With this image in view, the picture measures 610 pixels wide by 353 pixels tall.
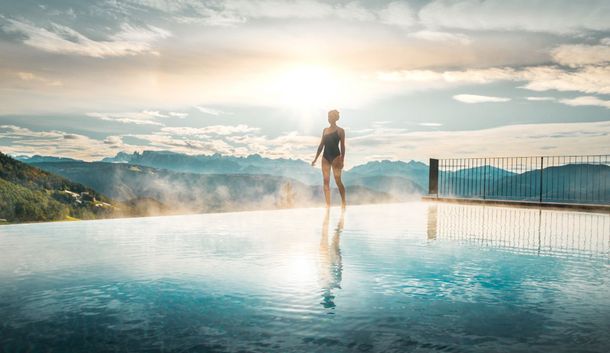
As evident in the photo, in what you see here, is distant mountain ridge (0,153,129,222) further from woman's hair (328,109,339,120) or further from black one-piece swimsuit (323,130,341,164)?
woman's hair (328,109,339,120)

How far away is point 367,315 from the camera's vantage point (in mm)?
3346

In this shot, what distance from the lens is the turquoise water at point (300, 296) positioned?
285 centimetres

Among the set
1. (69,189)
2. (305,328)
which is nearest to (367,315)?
(305,328)

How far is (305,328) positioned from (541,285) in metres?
2.47

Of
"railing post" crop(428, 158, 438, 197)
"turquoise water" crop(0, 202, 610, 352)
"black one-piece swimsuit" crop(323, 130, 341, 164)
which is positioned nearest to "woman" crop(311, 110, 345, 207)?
"black one-piece swimsuit" crop(323, 130, 341, 164)

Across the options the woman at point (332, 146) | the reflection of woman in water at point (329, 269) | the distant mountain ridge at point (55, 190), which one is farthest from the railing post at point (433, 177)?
the distant mountain ridge at point (55, 190)

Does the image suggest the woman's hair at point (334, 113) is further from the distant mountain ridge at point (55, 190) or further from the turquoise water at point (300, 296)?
the distant mountain ridge at point (55, 190)

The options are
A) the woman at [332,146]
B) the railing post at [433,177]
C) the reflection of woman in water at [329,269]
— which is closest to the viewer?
the reflection of woman in water at [329,269]

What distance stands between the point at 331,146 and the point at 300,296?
9.96 meters

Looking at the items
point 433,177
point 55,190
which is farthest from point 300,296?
point 55,190

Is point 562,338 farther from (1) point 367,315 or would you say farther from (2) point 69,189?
(2) point 69,189

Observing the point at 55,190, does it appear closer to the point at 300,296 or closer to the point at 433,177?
the point at 433,177

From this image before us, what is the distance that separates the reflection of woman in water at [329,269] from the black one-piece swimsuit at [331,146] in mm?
5795

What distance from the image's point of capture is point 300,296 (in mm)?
3859
